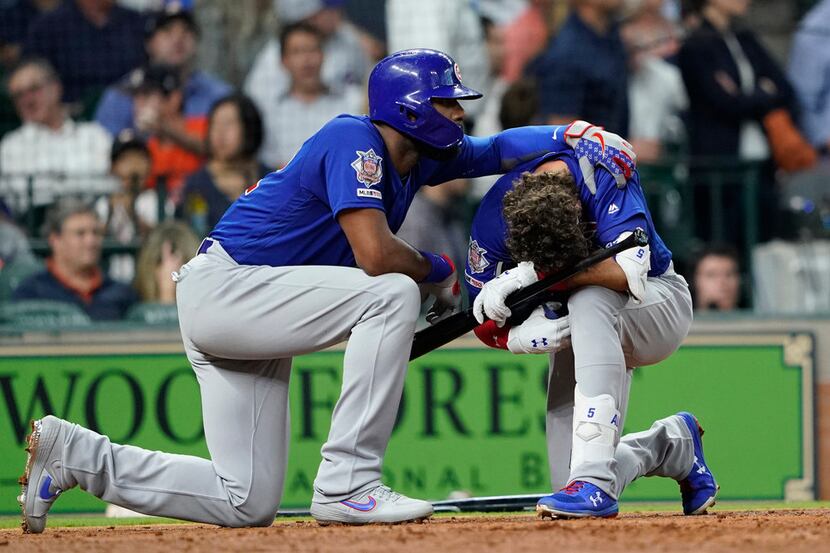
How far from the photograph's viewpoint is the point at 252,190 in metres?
4.49

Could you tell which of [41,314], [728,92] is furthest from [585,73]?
[41,314]

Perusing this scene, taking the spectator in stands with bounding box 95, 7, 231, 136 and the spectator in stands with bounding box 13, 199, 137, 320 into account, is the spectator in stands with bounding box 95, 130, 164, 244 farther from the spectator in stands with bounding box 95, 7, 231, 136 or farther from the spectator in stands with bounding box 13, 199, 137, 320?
the spectator in stands with bounding box 95, 7, 231, 136

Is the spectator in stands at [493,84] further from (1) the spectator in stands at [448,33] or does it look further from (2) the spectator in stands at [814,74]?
(2) the spectator in stands at [814,74]

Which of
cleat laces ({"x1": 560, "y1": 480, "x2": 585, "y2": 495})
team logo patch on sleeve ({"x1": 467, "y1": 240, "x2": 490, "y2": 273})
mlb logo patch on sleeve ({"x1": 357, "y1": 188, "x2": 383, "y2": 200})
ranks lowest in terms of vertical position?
cleat laces ({"x1": 560, "y1": 480, "x2": 585, "y2": 495})

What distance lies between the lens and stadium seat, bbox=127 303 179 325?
24.5 feet

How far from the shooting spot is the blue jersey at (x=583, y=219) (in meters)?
4.35

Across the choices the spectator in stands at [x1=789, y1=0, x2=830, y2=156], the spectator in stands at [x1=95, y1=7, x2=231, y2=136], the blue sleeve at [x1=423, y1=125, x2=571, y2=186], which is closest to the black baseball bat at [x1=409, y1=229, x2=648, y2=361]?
the blue sleeve at [x1=423, y1=125, x2=571, y2=186]

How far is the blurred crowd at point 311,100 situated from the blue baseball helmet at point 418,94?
334 centimetres

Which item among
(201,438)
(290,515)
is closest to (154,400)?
(201,438)

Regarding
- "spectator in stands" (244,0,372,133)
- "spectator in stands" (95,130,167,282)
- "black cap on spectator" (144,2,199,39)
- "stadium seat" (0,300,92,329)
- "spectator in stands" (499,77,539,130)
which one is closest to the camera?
"stadium seat" (0,300,92,329)

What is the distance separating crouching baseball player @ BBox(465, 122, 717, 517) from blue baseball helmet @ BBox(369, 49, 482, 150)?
32 cm

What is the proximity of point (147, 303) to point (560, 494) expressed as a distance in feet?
13.1

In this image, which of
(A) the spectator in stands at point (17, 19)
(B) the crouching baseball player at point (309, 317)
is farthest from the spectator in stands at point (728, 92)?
(A) the spectator in stands at point (17, 19)

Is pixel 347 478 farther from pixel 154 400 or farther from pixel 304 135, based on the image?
pixel 304 135
